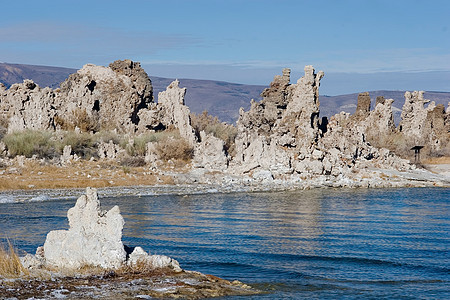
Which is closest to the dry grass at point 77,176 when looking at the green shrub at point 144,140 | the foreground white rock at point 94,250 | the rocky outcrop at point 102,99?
the green shrub at point 144,140

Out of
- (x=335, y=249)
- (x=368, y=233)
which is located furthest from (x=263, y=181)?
(x=335, y=249)

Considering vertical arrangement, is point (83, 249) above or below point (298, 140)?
below

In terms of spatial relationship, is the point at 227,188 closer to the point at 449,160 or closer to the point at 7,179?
the point at 7,179

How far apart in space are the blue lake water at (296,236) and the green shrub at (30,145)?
394 inches

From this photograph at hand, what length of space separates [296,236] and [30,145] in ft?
78.7

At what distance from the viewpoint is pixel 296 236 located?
21.1 m

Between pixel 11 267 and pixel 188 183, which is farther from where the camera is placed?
pixel 188 183

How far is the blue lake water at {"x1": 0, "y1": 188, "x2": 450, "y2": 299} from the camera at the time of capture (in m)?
14.5

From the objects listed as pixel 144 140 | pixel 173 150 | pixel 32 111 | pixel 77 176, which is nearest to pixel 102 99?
pixel 32 111

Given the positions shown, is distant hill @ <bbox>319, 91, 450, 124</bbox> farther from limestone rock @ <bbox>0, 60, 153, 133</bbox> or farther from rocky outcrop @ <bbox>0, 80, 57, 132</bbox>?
rocky outcrop @ <bbox>0, 80, 57, 132</bbox>

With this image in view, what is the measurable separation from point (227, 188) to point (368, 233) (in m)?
15.6

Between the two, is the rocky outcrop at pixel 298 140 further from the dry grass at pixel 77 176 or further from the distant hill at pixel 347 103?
the distant hill at pixel 347 103

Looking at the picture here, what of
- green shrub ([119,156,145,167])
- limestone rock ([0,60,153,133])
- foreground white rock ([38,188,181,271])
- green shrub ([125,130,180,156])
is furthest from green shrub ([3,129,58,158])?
foreground white rock ([38,188,181,271])

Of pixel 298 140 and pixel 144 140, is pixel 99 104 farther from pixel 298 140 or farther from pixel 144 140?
pixel 298 140
